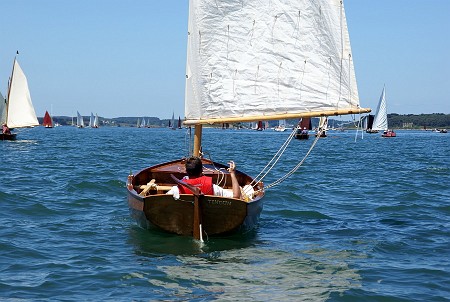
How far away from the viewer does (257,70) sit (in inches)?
586

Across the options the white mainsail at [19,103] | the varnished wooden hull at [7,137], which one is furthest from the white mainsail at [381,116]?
the varnished wooden hull at [7,137]

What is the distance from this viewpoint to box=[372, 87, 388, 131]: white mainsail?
370 ft

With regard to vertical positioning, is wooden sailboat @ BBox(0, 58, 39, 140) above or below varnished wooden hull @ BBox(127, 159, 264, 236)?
above

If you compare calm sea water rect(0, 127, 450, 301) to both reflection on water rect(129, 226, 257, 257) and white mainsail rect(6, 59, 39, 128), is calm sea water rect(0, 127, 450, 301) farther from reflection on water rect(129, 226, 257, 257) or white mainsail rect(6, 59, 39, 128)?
white mainsail rect(6, 59, 39, 128)

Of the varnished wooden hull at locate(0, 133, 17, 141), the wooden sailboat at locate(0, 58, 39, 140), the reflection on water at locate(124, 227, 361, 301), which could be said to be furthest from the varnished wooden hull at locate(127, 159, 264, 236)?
the wooden sailboat at locate(0, 58, 39, 140)

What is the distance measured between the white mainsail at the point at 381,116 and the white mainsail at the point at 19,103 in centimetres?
6351

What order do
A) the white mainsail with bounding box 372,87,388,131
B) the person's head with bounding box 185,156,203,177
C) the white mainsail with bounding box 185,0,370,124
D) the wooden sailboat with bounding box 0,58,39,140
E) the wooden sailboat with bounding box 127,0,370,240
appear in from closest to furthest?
the person's head with bounding box 185,156,203,177
the wooden sailboat with bounding box 127,0,370,240
the white mainsail with bounding box 185,0,370,124
the wooden sailboat with bounding box 0,58,39,140
the white mainsail with bounding box 372,87,388,131

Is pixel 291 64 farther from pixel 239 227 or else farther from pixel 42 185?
pixel 42 185

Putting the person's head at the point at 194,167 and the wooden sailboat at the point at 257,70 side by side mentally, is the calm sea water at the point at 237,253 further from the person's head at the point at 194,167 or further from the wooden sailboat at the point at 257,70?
the person's head at the point at 194,167

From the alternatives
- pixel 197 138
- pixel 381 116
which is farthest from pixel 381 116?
pixel 197 138

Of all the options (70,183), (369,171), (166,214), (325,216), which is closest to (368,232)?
(325,216)

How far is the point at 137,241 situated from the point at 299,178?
1712 cm

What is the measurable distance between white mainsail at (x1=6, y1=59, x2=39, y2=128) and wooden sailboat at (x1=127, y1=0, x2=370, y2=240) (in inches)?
2011

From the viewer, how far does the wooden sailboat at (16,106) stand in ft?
208
